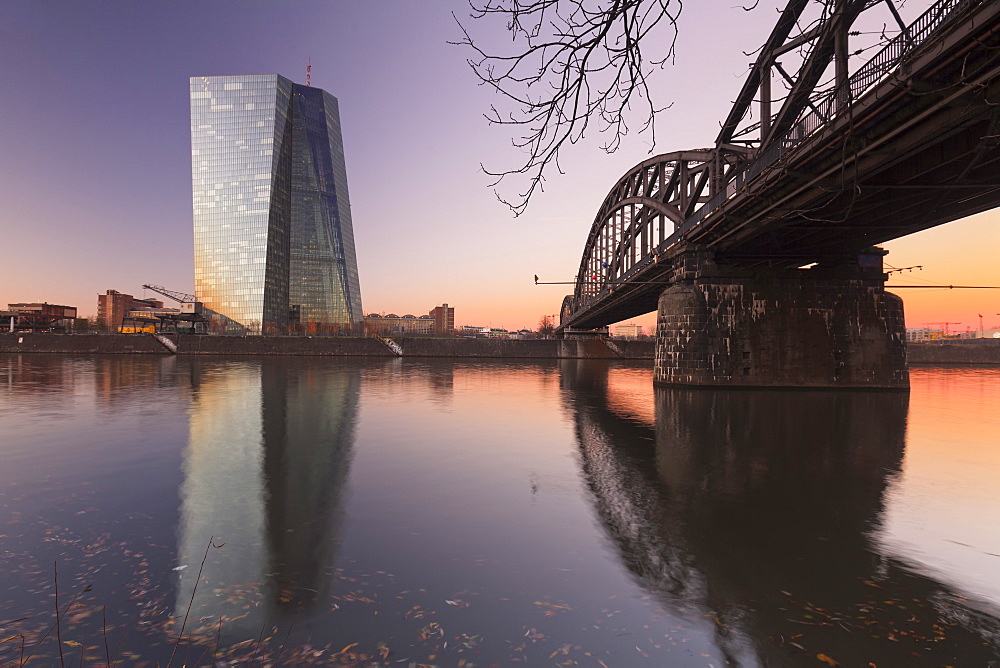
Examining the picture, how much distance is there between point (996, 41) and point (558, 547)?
1736cm

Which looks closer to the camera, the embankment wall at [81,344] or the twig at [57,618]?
the twig at [57,618]

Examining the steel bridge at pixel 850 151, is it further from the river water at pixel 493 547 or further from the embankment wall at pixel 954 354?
the embankment wall at pixel 954 354

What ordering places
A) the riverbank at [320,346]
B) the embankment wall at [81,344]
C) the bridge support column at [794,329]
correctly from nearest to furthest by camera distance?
the bridge support column at [794,329], the embankment wall at [81,344], the riverbank at [320,346]

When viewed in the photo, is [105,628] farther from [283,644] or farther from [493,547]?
[493,547]

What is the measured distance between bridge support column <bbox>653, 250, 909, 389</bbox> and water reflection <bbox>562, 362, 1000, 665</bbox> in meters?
14.3

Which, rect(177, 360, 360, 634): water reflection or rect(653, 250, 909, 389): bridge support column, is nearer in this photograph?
rect(177, 360, 360, 634): water reflection

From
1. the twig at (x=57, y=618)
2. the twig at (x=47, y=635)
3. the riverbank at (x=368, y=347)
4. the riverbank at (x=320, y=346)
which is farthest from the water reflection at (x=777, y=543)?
the riverbank at (x=368, y=347)

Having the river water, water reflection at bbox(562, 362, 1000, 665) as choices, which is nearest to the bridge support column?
water reflection at bbox(562, 362, 1000, 665)

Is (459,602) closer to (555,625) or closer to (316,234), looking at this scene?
(555,625)

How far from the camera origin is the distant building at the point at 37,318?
11764cm

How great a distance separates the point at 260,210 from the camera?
464 ft

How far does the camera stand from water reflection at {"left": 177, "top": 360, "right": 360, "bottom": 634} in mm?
5566

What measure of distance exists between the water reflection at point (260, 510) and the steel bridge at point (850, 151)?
711 cm

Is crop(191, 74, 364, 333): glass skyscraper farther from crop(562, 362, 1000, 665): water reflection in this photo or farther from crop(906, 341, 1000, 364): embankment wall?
crop(906, 341, 1000, 364): embankment wall
